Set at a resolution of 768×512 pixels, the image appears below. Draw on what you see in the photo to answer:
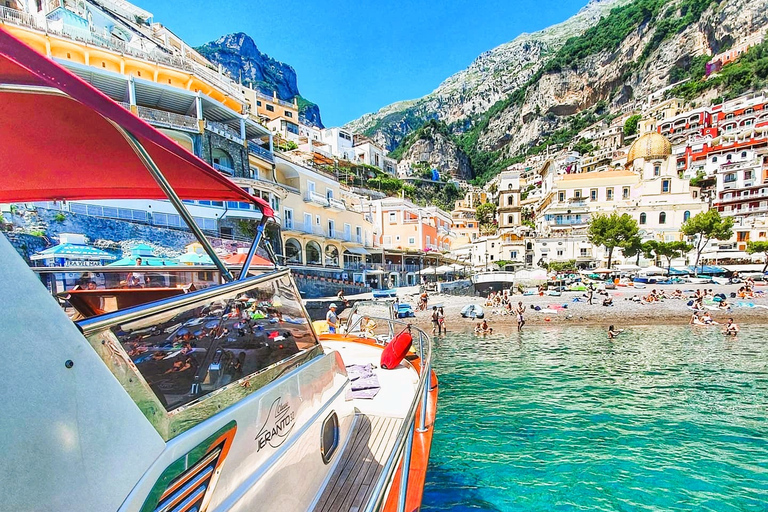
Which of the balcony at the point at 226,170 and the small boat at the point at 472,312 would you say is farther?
the balcony at the point at 226,170

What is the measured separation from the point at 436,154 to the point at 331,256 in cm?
9726

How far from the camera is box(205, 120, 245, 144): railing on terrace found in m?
25.2

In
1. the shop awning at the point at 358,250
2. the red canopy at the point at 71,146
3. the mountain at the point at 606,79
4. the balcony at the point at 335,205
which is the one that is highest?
the mountain at the point at 606,79

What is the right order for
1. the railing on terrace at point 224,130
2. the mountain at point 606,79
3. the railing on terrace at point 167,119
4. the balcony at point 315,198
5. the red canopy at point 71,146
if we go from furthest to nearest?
the mountain at point 606,79
the balcony at point 315,198
the railing on terrace at point 224,130
the railing on terrace at point 167,119
the red canopy at point 71,146

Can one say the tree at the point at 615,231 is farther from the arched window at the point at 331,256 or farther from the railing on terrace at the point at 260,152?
the railing on terrace at the point at 260,152

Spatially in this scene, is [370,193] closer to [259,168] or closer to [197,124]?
[259,168]

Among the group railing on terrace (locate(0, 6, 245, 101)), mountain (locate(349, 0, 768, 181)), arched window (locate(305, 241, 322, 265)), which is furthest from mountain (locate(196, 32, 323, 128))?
arched window (locate(305, 241, 322, 265))

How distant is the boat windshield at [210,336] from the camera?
5.97 ft

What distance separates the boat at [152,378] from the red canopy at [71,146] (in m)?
0.01

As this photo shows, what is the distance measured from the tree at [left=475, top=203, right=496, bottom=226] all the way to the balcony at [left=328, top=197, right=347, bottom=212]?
58.5m

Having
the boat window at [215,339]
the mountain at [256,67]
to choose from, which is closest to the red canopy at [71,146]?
A: the boat window at [215,339]

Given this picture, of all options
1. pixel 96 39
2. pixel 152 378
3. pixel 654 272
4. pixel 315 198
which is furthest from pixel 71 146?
pixel 654 272

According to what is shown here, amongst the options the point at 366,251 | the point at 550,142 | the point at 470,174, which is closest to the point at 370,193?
the point at 366,251

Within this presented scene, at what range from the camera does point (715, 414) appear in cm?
841
